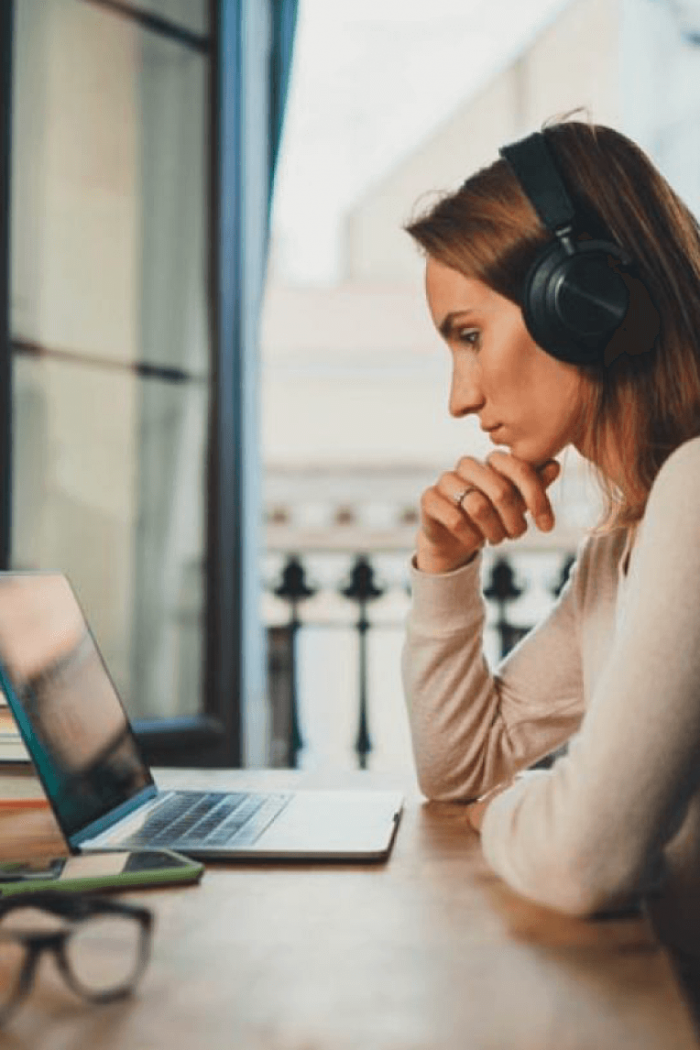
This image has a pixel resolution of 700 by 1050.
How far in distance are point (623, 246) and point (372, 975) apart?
632 millimetres

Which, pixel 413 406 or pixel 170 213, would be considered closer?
pixel 170 213

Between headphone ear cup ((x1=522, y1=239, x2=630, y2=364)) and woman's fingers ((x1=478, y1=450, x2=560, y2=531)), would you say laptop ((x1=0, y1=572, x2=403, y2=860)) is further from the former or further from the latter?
headphone ear cup ((x1=522, y1=239, x2=630, y2=364))

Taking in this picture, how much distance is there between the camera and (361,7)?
132 inches

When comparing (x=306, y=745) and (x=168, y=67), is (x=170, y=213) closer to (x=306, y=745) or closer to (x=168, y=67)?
(x=168, y=67)

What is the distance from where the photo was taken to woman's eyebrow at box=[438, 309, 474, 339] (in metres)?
1.05

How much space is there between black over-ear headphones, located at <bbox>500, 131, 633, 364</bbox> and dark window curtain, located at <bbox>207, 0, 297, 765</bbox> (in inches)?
58.5

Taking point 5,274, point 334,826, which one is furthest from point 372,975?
point 5,274

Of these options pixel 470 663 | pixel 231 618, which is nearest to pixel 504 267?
pixel 470 663

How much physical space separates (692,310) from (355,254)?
14.5 ft

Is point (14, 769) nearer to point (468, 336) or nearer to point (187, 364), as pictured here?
point (468, 336)

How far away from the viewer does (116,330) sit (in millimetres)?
2365

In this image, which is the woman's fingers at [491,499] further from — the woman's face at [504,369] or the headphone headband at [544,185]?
the headphone headband at [544,185]

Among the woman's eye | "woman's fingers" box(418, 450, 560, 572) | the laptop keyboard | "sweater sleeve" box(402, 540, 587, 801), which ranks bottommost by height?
the laptop keyboard

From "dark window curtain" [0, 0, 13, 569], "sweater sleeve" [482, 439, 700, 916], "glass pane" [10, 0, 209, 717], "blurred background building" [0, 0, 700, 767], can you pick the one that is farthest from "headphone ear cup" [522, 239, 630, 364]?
"glass pane" [10, 0, 209, 717]
